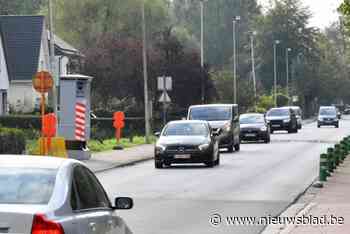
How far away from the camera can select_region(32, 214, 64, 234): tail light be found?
738cm

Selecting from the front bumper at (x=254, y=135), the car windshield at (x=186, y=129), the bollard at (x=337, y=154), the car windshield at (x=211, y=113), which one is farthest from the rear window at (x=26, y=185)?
the front bumper at (x=254, y=135)

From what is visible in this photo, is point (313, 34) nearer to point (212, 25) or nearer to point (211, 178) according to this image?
point (212, 25)

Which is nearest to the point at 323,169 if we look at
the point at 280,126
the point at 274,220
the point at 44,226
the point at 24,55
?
the point at 274,220

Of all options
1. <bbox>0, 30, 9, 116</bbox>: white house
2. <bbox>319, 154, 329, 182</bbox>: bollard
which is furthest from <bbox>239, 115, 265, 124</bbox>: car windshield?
<bbox>319, 154, 329, 182</bbox>: bollard

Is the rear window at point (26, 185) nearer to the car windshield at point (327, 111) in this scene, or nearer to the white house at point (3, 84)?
the white house at point (3, 84)

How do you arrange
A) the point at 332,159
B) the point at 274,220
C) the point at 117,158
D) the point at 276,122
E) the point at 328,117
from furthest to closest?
the point at 328,117 → the point at 276,122 → the point at 117,158 → the point at 332,159 → the point at 274,220

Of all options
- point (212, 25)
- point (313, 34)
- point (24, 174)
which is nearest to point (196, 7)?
point (212, 25)

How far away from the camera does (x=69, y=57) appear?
76062 millimetres

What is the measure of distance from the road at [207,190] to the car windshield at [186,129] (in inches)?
45.8

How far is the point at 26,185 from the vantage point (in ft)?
26.2

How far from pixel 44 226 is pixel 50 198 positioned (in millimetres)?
495

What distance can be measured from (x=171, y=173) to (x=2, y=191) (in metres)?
21.2

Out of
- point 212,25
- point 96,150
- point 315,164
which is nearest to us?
point 315,164

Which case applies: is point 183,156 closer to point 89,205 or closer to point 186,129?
point 186,129
